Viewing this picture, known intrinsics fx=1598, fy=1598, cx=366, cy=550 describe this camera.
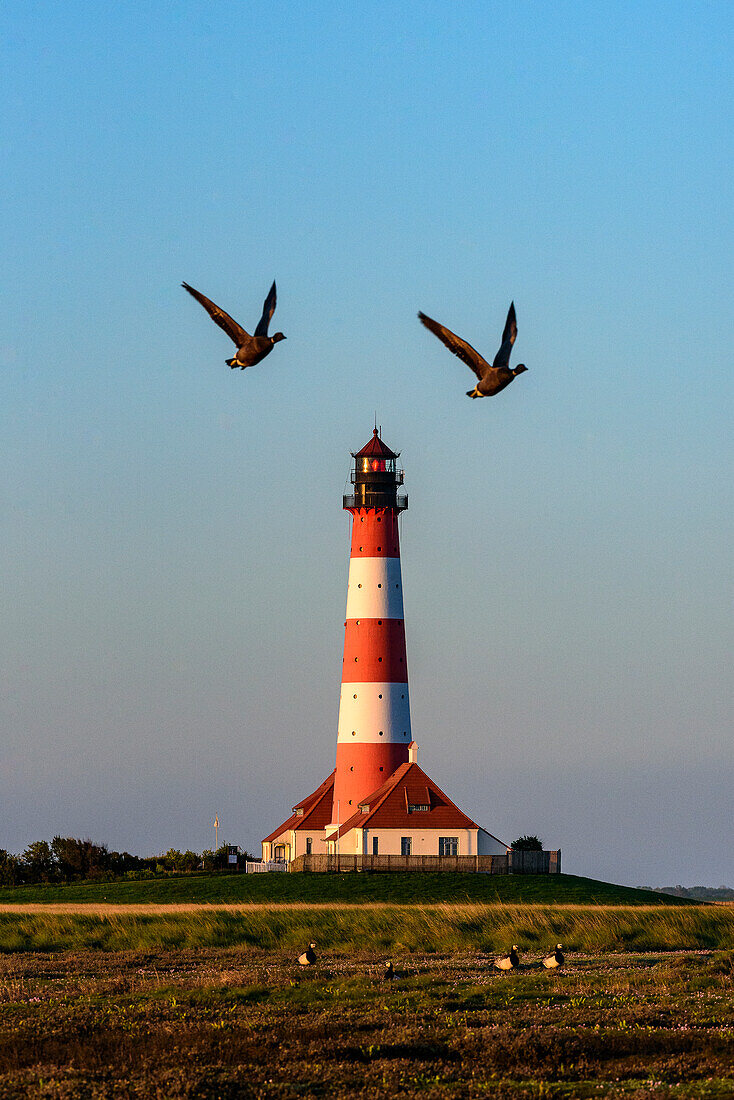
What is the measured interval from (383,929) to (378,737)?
3512 cm

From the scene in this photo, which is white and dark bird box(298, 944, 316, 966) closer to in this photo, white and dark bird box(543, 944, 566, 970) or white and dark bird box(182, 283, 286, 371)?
white and dark bird box(543, 944, 566, 970)

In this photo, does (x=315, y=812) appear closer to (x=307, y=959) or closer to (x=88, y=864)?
(x=88, y=864)

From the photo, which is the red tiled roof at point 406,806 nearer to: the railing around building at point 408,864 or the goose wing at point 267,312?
the railing around building at point 408,864

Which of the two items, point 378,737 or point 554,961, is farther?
point 378,737

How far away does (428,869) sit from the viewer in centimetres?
7581

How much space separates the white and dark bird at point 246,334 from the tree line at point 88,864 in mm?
56698

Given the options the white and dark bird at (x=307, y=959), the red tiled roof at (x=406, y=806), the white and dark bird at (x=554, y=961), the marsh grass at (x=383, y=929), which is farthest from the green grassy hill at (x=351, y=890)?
the white and dark bird at (x=554, y=961)

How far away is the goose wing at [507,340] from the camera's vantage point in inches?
999

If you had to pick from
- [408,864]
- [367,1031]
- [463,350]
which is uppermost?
[463,350]

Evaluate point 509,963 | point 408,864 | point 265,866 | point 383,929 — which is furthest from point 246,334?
point 265,866

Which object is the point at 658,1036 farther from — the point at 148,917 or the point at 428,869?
the point at 428,869

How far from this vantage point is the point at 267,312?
1011 inches

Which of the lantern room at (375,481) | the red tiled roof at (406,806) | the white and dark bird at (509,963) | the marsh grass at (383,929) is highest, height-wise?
the lantern room at (375,481)

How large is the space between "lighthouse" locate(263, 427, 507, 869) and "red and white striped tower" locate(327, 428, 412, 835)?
0.05m
